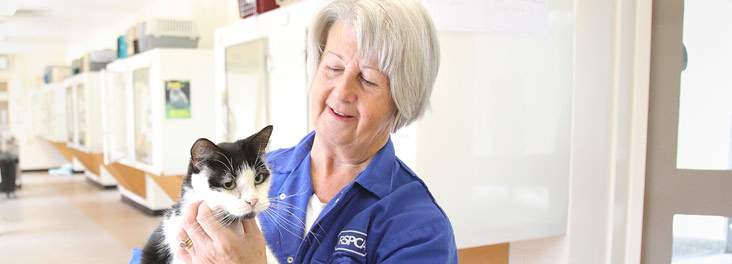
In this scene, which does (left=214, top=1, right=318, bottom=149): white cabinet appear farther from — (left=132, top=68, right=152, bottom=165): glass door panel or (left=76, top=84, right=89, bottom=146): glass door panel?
(left=76, top=84, right=89, bottom=146): glass door panel

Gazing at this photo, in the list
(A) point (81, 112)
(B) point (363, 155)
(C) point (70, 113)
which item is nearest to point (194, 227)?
(B) point (363, 155)

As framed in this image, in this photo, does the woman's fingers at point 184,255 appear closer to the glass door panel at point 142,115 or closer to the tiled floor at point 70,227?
the tiled floor at point 70,227

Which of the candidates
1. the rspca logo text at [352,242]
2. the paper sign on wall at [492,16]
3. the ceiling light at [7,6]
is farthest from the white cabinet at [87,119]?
the rspca logo text at [352,242]

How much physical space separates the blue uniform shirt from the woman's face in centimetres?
10

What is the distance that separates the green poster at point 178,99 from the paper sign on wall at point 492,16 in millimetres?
3750

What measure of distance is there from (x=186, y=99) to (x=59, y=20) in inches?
167

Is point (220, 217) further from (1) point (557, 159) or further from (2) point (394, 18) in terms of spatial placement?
(1) point (557, 159)

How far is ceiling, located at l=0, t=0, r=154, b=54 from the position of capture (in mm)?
6402

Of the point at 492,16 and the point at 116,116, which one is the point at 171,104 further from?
the point at 492,16

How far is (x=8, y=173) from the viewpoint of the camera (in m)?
7.62

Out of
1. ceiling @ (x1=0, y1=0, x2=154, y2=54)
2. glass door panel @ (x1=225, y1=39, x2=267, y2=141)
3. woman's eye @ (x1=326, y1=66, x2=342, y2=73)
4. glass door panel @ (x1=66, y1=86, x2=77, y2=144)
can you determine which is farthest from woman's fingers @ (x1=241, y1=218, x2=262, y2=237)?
glass door panel @ (x1=66, y1=86, x2=77, y2=144)

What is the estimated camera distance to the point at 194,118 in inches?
194

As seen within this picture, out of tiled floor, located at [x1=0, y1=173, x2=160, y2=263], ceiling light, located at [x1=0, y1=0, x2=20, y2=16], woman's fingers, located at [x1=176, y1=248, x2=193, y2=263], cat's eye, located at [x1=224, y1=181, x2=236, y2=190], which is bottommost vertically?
tiled floor, located at [x1=0, y1=173, x2=160, y2=263]

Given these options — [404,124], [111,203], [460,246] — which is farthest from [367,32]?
[111,203]
